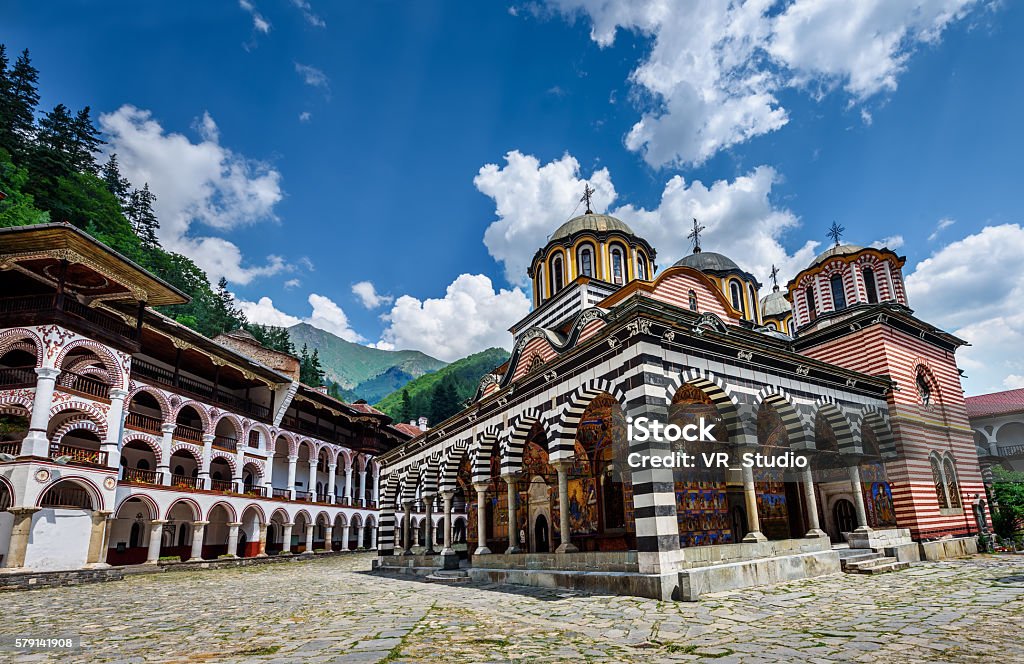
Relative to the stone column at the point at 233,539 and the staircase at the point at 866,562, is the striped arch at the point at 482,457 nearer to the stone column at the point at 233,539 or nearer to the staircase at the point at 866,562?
the staircase at the point at 866,562

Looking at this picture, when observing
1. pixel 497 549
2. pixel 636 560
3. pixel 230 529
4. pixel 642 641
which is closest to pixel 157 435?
pixel 230 529

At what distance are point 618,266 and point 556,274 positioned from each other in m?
2.14

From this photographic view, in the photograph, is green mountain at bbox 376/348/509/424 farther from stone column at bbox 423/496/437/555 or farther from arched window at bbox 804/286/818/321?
arched window at bbox 804/286/818/321

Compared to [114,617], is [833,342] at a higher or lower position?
higher

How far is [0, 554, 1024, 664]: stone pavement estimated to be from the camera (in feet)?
16.2

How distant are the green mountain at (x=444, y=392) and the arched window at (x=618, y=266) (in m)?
23.7

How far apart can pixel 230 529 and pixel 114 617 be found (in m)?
18.6

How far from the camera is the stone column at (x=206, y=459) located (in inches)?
958

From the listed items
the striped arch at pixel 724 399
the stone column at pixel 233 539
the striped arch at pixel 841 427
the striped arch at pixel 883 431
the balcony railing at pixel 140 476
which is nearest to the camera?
the striped arch at pixel 724 399

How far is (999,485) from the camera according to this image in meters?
17.6

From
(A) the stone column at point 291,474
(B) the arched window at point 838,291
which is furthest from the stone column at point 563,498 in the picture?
(A) the stone column at point 291,474

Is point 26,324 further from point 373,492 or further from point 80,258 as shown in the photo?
point 373,492

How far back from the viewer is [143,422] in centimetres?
2242

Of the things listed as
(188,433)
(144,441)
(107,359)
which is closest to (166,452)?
(144,441)
